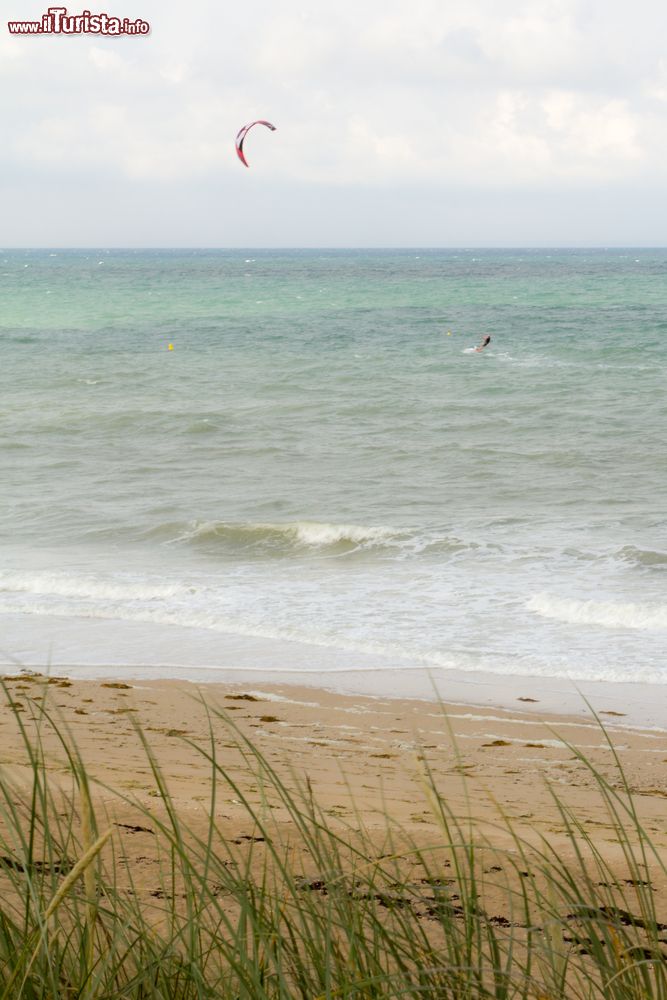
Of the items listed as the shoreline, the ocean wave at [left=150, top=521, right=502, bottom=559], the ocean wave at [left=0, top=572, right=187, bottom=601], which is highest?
the ocean wave at [left=150, top=521, right=502, bottom=559]

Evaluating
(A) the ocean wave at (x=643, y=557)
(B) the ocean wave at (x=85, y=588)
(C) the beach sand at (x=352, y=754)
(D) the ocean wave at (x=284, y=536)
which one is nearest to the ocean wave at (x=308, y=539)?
(D) the ocean wave at (x=284, y=536)

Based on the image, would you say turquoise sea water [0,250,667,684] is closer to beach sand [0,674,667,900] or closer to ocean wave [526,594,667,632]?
ocean wave [526,594,667,632]

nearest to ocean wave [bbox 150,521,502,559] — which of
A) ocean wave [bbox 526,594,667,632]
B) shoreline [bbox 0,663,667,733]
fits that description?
ocean wave [bbox 526,594,667,632]

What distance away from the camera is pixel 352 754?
6125 mm

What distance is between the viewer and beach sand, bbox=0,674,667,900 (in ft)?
14.4

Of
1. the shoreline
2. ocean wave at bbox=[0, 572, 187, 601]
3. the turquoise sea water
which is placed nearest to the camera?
the shoreline

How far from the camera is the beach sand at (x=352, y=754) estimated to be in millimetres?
4383

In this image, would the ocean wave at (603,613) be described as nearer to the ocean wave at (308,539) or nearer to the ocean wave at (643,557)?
the ocean wave at (643,557)

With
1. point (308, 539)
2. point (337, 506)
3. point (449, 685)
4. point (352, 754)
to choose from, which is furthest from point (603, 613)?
point (337, 506)

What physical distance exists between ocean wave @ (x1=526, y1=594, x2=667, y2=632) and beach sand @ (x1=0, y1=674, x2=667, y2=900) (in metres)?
1.90

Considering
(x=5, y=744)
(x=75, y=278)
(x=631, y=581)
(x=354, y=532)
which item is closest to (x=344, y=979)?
(x=5, y=744)

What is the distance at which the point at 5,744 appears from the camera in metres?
5.57

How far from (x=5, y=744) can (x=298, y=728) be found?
180 centimetres

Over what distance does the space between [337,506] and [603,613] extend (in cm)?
486
